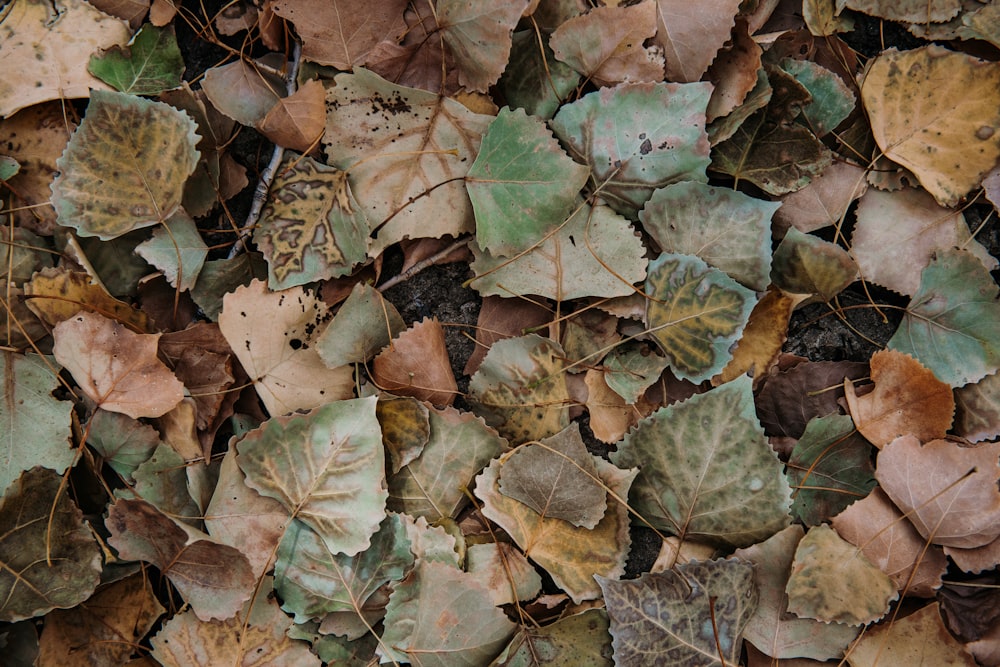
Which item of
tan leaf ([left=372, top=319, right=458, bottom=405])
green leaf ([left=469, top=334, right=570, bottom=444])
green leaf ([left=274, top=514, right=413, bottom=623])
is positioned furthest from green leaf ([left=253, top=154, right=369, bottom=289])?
green leaf ([left=274, top=514, right=413, bottom=623])

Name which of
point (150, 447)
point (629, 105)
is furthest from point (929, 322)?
point (150, 447)

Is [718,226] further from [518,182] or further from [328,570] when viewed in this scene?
[328,570]

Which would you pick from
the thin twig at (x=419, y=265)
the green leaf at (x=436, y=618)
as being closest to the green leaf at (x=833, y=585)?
the green leaf at (x=436, y=618)

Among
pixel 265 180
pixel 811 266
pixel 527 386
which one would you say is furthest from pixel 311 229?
pixel 811 266

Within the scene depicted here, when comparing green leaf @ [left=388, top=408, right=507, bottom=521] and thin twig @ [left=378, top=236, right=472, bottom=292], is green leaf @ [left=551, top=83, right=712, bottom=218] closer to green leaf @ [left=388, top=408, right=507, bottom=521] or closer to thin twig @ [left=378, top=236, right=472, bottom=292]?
thin twig @ [left=378, top=236, right=472, bottom=292]

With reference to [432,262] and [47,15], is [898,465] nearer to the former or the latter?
[432,262]

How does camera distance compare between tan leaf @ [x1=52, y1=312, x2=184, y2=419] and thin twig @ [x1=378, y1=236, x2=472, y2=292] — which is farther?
thin twig @ [x1=378, y1=236, x2=472, y2=292]
